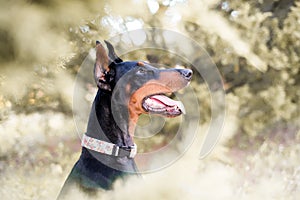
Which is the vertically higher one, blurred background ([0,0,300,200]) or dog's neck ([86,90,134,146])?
dog's neck ([86,90,134,146])

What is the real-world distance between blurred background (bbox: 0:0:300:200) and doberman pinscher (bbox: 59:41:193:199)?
0.57 metres

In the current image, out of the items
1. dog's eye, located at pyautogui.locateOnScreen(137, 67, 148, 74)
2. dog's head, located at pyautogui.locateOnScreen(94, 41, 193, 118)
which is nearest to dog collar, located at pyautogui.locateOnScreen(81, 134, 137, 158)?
dog's head, located at pyautogui.locateOnScreen(94, 41, 193, 118)

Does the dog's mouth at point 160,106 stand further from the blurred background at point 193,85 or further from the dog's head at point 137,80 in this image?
the blurred background at point 193,85

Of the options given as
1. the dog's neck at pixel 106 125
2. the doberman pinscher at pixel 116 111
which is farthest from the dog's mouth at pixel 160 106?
the dog's neck at pixel 106 125

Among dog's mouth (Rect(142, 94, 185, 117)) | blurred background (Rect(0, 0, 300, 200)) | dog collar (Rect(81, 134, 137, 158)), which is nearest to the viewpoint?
dog collar (Rect(81, 134, 137, 158))

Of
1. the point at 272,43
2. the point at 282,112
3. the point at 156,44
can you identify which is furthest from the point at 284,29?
the point at 156,44

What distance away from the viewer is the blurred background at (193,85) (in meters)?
2.26

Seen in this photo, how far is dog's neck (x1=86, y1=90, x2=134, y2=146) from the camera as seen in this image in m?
1.62

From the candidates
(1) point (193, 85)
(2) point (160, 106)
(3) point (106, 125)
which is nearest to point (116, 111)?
(3) point (106, 125)

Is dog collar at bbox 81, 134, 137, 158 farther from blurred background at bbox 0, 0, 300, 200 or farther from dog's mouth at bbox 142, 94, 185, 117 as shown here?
blurred background at bbox 0, 0, 300, 200

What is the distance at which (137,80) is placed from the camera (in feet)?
5.45

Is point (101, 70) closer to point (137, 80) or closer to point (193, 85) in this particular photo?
point (137, 80)

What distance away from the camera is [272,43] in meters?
2.48

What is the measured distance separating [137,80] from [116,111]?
129mm
